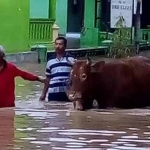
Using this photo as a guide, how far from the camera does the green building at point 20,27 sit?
29.8 meters

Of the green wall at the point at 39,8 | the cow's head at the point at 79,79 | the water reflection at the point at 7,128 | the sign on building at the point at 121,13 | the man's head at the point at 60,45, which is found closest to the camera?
the water reflection at the point at 7,128

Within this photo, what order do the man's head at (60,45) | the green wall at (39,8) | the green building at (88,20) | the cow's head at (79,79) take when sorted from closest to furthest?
the cow's head at (79,79) < the man's head at (60,45) < the green wall at (39,8) < the green building at (88,20)

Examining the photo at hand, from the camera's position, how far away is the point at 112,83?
13.3 meters

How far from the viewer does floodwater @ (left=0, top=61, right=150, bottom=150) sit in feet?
28.4

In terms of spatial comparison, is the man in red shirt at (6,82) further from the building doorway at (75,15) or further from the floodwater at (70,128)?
the building doorway at (75,15)

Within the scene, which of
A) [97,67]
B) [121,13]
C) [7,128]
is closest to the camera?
[7,128]

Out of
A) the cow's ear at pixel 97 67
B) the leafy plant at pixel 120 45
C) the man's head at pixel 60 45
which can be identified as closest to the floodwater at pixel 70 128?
the cow's ear at pixel 97 67

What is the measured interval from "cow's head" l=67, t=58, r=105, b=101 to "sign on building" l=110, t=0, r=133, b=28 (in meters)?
20.2

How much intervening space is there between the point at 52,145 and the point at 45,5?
26.8 meters

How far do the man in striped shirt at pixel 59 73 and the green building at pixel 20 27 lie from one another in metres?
16.3

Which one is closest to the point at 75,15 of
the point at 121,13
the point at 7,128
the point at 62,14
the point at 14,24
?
the point at 62,14

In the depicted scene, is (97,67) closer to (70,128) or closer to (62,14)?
(70,128)

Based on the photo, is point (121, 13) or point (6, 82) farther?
point (121, 13)

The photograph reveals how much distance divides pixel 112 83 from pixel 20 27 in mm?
17378
